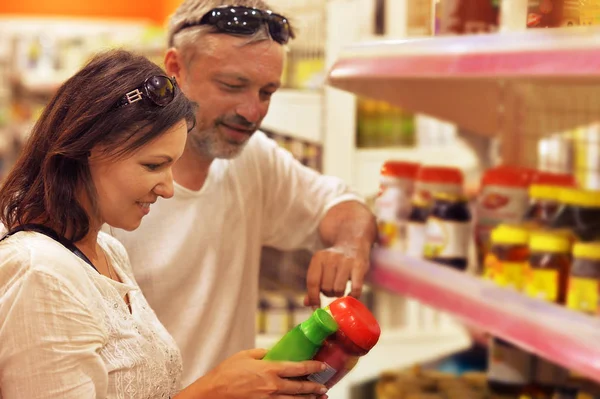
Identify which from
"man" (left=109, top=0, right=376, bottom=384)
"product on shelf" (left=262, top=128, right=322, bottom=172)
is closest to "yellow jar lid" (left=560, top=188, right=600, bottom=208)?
"man" (left=109, top=0, right=376, bottom=384)

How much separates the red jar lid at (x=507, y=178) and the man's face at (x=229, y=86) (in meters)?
0.70

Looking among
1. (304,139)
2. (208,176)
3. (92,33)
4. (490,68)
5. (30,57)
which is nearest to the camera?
(490,68)

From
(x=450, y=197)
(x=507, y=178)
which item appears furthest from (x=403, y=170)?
(x=507, y=178)

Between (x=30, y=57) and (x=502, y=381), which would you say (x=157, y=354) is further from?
(x=30, y=57)

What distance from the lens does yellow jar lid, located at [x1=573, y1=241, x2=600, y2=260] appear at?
1661mm

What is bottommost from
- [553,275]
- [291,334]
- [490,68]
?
[553,275]

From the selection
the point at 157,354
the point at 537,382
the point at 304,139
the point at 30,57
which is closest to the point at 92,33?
the point at 30,57

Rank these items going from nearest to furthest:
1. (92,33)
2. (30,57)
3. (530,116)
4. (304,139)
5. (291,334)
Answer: (291,334), (530,116), (304,139), (30,57), (92,33)

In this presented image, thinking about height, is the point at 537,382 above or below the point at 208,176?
below

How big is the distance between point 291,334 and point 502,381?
4.25 feet

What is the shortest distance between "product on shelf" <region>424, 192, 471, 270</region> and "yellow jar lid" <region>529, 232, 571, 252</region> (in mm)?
283

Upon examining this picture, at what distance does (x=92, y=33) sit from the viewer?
7270 mm

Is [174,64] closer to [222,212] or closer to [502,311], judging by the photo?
[222,212]

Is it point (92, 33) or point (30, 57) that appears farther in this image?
point (92, 33)
